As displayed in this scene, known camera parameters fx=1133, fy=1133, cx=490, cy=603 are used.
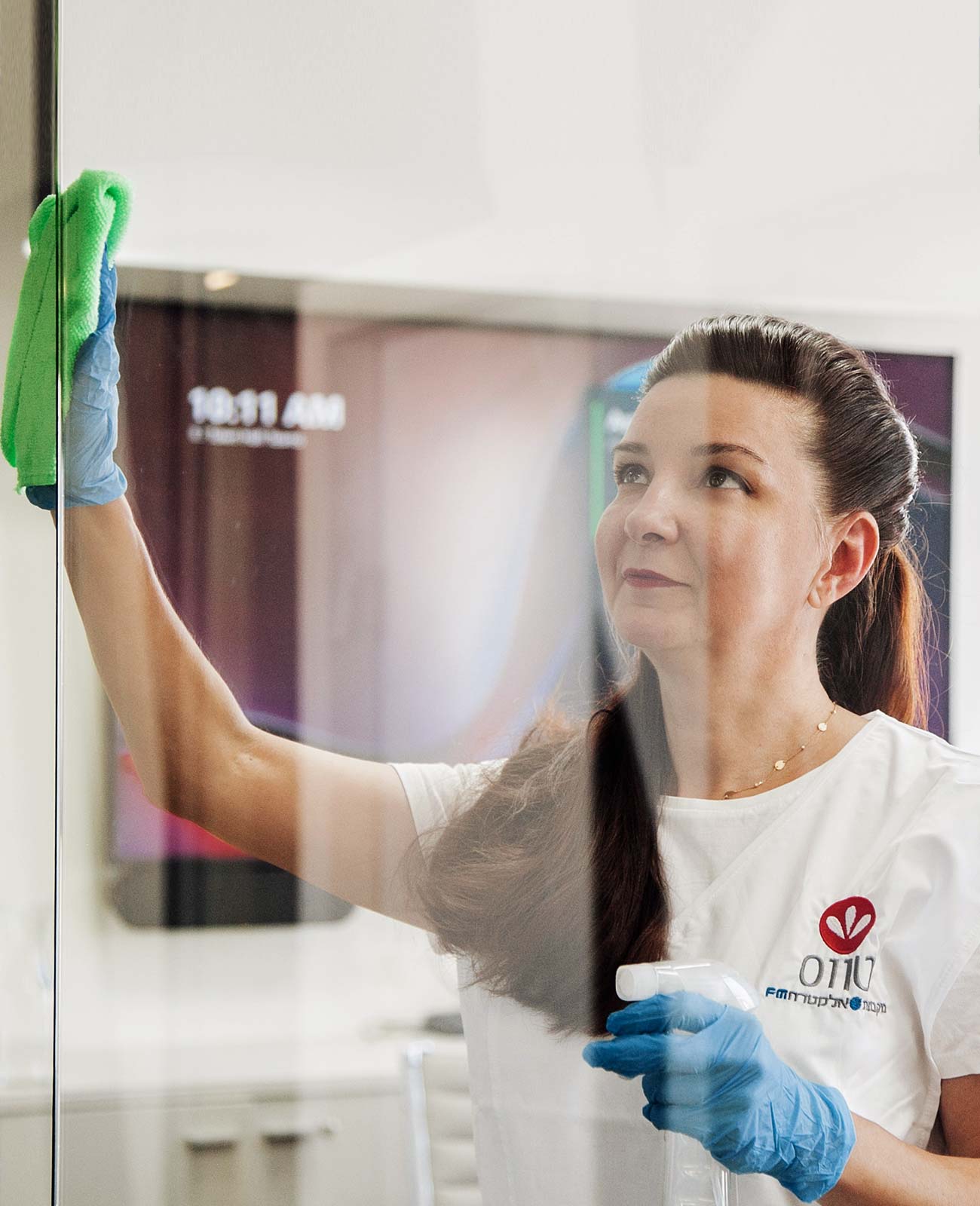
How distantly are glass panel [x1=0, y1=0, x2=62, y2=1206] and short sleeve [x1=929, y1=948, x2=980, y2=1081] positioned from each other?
1.94ft

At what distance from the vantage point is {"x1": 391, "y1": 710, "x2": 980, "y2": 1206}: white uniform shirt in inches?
24.2

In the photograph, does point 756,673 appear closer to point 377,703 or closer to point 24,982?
point 377,703

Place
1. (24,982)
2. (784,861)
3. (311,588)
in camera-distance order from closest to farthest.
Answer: (784,861) < (311,588) < (24,982)

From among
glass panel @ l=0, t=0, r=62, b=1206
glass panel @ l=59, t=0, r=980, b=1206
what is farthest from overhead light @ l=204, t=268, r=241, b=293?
glass panel @ l=0, t=0, r=62, b=1206

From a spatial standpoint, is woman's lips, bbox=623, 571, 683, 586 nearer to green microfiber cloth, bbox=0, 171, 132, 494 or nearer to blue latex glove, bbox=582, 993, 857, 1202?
blue latex glove, bbox=582, 993, 857, 1202

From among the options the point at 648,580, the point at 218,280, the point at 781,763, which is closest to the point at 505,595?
the point at 648,580

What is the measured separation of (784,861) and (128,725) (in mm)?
451

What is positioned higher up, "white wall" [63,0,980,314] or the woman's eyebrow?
"white wall" [63,0,980,314]

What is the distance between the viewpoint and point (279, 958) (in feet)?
2.42

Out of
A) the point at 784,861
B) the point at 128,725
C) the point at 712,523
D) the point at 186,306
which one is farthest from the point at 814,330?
the point at 128,725

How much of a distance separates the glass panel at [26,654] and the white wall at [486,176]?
17 millimetres

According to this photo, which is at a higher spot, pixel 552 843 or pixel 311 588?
pixel 311 588

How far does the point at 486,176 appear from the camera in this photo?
29.2 inches

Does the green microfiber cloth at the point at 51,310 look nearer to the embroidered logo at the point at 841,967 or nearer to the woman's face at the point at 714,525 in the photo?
the woman's face at the point at 714,525
